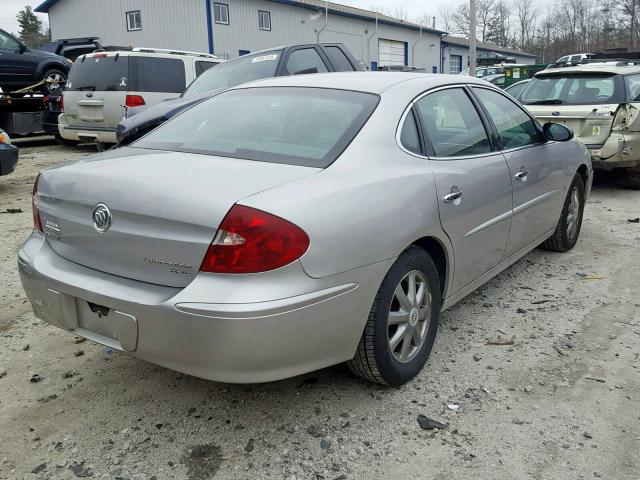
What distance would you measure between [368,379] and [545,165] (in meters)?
2.36

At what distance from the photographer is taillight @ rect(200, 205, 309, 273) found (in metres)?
2.23

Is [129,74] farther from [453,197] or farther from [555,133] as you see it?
[453,197]

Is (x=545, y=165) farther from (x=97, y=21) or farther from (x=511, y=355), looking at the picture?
(x=97, y=21)

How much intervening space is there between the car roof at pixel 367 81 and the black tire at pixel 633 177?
521 cm

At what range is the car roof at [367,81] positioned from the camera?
3.22m

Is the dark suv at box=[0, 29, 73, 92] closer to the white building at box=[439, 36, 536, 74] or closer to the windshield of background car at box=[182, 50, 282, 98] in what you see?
the windshield of background car at box=[182, 50, 282, 98]

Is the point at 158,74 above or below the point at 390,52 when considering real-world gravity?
below

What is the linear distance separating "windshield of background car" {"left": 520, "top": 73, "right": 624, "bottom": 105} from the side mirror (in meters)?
3.47

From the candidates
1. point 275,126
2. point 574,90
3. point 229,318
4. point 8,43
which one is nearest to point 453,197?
point 275,126

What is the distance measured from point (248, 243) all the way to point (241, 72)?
5.94 metres

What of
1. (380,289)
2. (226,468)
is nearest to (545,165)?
(380,289)

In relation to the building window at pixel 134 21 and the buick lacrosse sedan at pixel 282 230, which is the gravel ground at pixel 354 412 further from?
the building window at pixel 134 21

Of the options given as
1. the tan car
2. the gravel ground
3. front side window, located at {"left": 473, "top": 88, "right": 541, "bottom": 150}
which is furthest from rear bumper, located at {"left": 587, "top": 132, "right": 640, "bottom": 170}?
the gravel ground

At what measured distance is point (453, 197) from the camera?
3.11 metres
